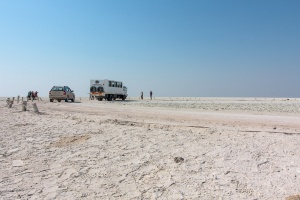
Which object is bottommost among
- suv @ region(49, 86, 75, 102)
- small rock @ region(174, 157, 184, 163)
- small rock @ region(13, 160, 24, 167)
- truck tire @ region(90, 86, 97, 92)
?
small rock @ region(13, 160, 24, 167)

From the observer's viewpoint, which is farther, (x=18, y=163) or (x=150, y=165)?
(x=18, y=163)

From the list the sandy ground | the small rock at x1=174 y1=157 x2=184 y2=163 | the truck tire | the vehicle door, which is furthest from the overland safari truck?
the small rock at x1=174 y1=157 x2=184 y2=163

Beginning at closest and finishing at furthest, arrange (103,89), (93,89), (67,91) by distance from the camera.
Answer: (67,91) → (103,89) → (93,89)

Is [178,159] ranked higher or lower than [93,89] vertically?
lower

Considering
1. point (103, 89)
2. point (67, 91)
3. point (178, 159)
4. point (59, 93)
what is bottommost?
point (178, 159)

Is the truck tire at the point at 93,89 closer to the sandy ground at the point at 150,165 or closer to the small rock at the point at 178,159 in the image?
the sandy ground at the point at 150,165

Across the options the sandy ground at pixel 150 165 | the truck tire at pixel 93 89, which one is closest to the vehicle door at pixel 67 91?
the truck tire at pixel 93 89

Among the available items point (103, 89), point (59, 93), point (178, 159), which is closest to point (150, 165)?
point (178, 159)

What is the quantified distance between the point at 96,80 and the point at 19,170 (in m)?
44.0

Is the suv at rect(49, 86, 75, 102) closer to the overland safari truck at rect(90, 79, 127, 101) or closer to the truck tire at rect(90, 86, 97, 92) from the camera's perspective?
the overland safari truck at rect(90, 79, 127, 101)

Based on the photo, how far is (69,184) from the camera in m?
6.05

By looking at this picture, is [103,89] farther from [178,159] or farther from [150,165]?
[150,165]

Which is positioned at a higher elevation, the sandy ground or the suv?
the suv

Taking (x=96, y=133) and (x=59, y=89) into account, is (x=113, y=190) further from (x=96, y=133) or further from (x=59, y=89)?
(x=59, y=89)
